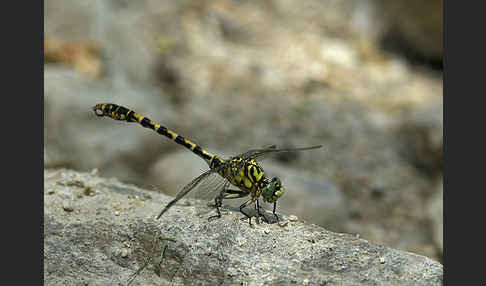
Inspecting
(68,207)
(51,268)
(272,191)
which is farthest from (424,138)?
(51,268)

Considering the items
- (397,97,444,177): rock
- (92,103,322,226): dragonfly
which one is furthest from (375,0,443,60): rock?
(92,103,322,226): dragonfly

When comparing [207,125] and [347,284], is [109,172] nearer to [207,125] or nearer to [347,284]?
[207,125]

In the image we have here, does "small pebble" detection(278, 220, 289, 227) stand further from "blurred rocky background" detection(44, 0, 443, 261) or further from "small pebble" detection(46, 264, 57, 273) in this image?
Answer: "blurred rocky background" detection(44, 0, 443, 261)

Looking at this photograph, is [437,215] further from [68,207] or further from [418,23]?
[68,207]

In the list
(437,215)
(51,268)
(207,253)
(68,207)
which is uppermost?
(437,215)

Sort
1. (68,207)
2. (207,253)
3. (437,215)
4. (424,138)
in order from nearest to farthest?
(207,253), (68,207), (437,215), (424,138)

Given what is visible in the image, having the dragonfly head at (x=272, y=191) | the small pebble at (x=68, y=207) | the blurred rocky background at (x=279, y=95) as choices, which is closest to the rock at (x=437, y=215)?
the blurred rocky background at (x=279, y=95)

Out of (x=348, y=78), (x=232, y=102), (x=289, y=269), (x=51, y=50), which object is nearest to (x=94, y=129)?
(x=51, y=50)
